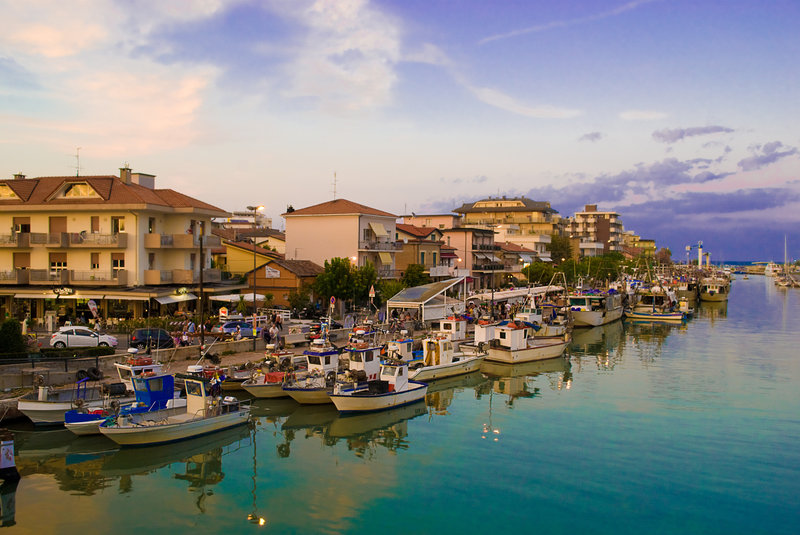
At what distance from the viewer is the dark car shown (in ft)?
104

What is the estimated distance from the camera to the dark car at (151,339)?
31.5 meters

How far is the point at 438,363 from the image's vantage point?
3559 cm

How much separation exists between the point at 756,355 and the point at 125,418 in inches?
1636

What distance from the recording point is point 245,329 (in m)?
37.2

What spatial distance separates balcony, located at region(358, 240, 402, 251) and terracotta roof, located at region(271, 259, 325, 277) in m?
5.17

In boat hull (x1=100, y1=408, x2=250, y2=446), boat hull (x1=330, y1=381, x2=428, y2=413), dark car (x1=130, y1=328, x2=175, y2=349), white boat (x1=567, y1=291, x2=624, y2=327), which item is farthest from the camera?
white boat (x1=567, y1=291, x2=624, y2=327)

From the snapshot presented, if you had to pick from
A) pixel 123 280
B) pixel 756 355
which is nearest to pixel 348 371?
pixel 123 280

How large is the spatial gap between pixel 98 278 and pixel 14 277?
5499 mm

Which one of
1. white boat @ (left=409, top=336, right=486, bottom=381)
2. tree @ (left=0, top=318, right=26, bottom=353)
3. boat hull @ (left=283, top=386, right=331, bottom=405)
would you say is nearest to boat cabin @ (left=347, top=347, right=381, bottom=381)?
boat hull @ (left=283, top=386, right=331, bottom=405)

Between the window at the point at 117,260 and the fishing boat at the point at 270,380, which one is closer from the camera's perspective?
the fishing boat at the point at 270,380

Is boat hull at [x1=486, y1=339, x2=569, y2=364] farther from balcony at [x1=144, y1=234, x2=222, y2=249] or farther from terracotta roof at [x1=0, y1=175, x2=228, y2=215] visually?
terracotta roof at [x1=0, y1=175, x2=228, y2=215]

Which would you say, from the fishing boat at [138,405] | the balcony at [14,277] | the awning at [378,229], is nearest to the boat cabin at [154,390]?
the fishing boat at [138,405]

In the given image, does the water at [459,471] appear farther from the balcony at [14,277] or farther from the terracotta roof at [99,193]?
the balcony at [14,277]

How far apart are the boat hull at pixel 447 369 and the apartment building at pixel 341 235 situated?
2230 centimetres
